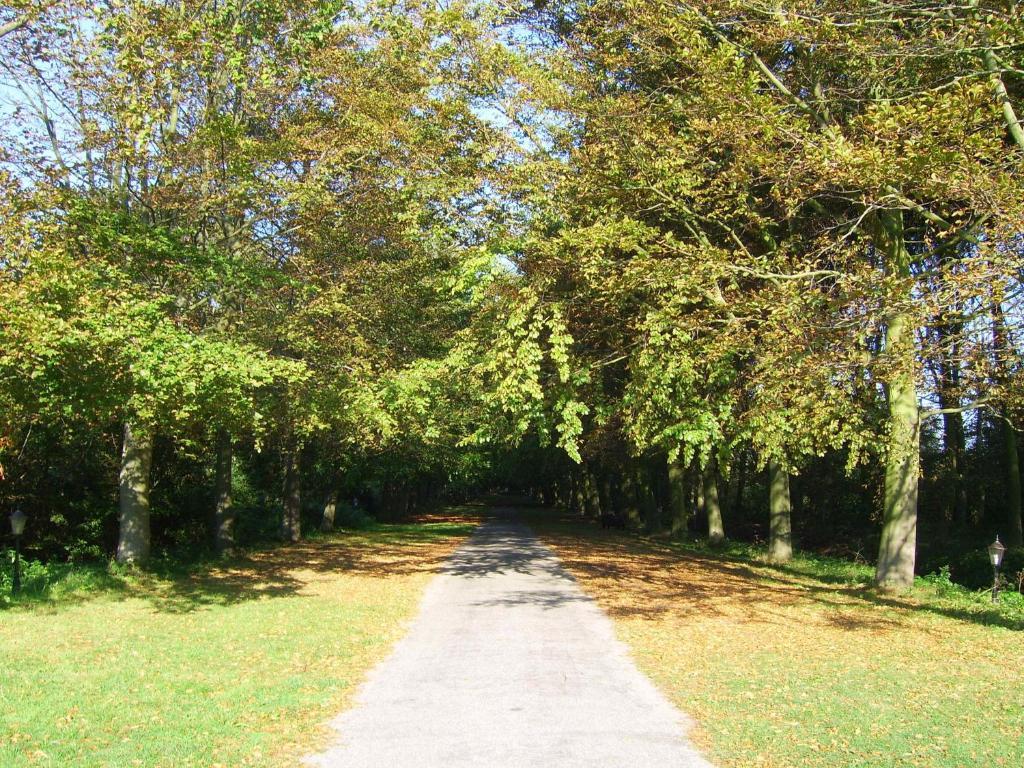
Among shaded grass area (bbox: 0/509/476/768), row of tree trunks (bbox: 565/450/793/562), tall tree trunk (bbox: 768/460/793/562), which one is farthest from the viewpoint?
row of tree trunks (bbox: 565/450/793/562)

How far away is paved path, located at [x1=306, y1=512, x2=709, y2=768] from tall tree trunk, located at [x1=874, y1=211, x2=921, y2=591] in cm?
539

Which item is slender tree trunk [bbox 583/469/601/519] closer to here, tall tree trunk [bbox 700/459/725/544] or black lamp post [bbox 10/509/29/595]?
tall tree trunk [bbox 700/459/725/544]

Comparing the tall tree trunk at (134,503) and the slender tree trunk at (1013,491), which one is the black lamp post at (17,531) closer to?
the tall tree trunk at (134,503)

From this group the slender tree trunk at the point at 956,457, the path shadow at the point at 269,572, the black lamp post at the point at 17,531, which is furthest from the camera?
the slender tree trunk at the point at 956,457

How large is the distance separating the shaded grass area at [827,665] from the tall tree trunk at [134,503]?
857 centimetres

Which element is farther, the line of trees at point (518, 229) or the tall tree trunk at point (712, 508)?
the tall tree trunk at point (712, 508)

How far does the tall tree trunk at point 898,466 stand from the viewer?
40.3ft

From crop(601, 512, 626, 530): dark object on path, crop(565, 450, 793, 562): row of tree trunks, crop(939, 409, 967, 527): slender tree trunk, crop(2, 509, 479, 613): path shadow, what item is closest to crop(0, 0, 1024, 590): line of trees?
Answer: crop(2, 509, 479, 613): path shadow

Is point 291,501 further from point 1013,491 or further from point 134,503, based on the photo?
point 1013,491

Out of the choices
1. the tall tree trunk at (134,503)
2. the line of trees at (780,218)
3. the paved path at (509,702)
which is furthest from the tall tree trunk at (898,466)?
the tall tree trunk at (134,503)

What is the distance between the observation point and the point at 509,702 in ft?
21.9

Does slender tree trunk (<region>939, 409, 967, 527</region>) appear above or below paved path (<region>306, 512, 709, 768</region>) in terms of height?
above

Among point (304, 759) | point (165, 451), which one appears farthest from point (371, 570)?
point (304, 759)

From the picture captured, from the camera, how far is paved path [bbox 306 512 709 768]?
5.37 meters
